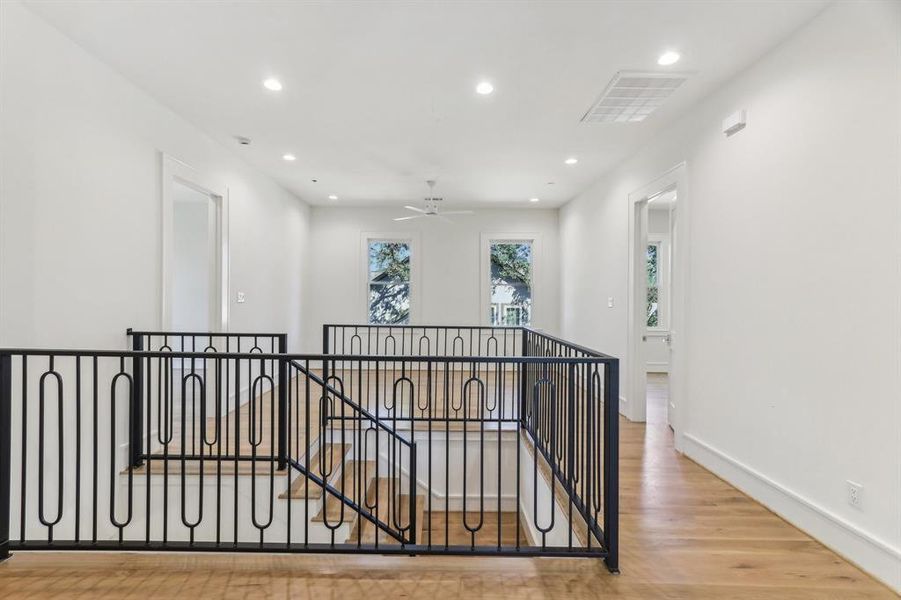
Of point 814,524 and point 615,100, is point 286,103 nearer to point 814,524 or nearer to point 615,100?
point 615,100

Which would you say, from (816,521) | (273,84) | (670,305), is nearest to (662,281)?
(670,305)

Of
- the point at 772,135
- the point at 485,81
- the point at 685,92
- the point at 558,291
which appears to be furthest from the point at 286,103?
the point at 558,291

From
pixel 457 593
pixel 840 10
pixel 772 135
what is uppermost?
pixel 840 10

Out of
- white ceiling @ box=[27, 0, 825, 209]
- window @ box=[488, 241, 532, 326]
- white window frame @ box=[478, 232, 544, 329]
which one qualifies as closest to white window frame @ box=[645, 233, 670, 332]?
white window frame @ box=[478, 232, 544, 329]

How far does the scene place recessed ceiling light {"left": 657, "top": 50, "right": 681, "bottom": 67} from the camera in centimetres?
277

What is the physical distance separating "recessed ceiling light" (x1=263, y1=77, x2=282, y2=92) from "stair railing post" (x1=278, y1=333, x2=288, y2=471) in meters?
1.93

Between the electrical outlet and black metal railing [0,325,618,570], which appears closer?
black metal railing [0,325,618,570]

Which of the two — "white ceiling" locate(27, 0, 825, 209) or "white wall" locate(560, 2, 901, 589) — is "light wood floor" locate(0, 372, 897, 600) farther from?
"white ceiling" locate(27, 0, 825, 209)

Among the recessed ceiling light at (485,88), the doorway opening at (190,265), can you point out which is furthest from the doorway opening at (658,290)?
the doorway opening at (190,265)

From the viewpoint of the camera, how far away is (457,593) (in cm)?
187

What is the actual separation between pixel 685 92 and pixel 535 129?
124 centimetres

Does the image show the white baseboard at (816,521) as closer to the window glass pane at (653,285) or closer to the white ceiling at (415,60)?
the white ceiling at (415,60)

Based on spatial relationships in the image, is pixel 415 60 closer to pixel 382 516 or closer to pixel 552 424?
pixel 552 424

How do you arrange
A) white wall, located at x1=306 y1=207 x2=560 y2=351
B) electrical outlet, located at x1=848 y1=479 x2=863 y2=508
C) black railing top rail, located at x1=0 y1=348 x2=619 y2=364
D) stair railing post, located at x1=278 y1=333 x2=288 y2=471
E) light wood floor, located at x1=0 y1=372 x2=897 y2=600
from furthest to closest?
white wall, located at x1=306 y1=207 x2=560 y2=351, stair railing post, located at x1=278 y1=333 x2=288 y2=471, electrical outlet, located at x1=848 y1=479 x2=863 y2=508, black railing top rail, located at x1=0 y1=348 x2=619 y2=364, light wood floor, located at x1=0 y1=372 x2=897 y2=600
